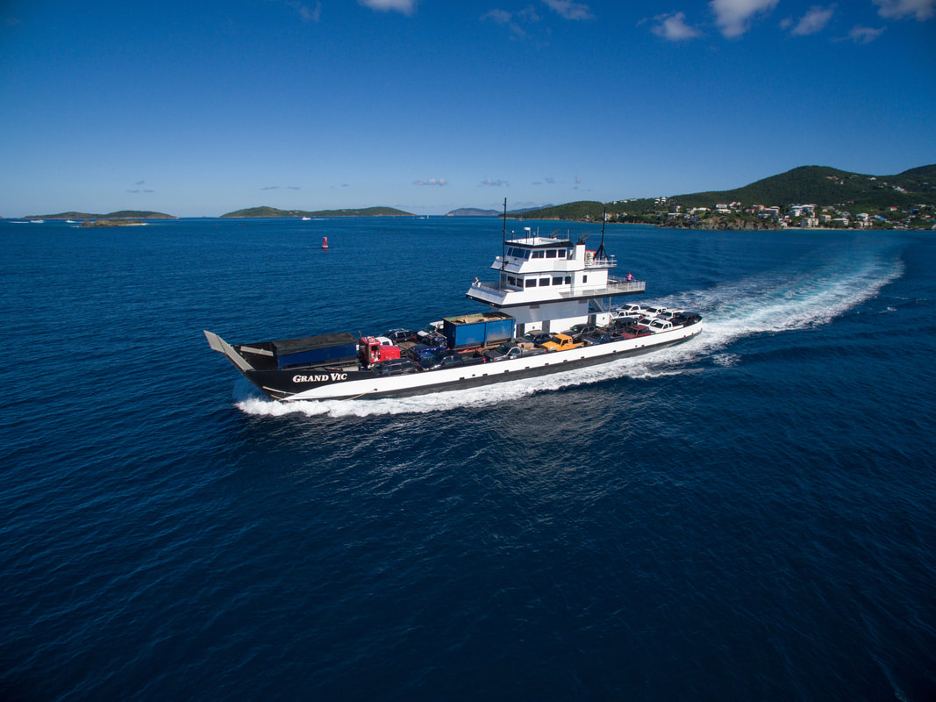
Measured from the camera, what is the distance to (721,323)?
56.7 meters

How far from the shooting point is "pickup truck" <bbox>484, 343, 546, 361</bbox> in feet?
125

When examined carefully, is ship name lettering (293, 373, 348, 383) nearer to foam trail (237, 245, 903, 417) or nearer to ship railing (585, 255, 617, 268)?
foam trail (237, 245, 903, 417)

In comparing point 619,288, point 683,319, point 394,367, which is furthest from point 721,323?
point 394,367

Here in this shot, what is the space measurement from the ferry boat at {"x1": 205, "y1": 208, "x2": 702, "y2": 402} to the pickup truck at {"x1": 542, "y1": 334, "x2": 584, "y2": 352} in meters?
0.09

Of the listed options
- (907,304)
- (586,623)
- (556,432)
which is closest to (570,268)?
(556,432)

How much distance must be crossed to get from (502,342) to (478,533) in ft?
73.9

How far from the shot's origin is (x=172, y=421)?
3109 centimetres

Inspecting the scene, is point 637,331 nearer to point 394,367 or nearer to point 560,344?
point 560,344

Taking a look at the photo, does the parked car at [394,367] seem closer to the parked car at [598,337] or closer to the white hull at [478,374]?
the white hull at [478,374]

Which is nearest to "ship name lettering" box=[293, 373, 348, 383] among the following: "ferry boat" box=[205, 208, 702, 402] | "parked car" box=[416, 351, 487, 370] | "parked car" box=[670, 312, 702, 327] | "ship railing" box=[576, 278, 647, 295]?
"ferry boat" box=[205, 208, 702, 402]

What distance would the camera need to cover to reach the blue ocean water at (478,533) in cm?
1517

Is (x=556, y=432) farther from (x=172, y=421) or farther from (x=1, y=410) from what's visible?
(x=1, y=410)

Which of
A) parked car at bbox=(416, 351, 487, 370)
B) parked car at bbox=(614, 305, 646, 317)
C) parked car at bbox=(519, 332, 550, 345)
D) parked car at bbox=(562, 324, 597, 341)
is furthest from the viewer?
parked car at bbox=(614, 305, 646, 317)

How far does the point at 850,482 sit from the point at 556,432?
16.4m
